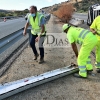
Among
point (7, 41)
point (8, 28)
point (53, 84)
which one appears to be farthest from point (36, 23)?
point (8, 28)

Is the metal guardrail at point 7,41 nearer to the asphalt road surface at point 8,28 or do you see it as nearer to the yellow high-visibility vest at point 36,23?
the yellow high-visibility vest at point 36,23

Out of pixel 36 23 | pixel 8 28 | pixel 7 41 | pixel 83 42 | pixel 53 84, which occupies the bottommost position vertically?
pixel 8 28

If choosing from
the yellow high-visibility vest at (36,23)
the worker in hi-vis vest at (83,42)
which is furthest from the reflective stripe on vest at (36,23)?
the worker in hi-vis vest at (83,42)

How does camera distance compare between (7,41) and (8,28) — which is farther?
(8,28)

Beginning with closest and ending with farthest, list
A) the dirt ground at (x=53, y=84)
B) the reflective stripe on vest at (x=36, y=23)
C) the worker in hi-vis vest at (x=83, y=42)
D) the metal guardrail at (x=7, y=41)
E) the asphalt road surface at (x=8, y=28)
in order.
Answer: the dirt ground at (x=53, y=84)
the worker in hi-vis vest at (x=83, y=42)
the reflective stripe on vest at (x=36, y=23)
the metal guardrail at (x=7, y=41)
the asphalt road surface at (x=8, y=28)

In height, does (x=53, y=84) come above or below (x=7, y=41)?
below

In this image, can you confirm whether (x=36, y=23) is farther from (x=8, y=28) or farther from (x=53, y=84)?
(x=8, y=28)

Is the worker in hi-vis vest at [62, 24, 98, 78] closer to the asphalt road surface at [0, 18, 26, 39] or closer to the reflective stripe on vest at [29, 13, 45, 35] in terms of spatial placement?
the reflective stripe on vest at [29, 13, 45, 35]

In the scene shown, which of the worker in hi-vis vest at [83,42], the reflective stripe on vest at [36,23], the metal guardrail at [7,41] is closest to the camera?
the worker in hi-vis vest at [83,42]

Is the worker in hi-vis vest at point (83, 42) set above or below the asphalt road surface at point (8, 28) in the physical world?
above

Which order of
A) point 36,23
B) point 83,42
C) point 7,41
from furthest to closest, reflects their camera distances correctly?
1. point 7,41
2. point 36,23
3. point 83,42

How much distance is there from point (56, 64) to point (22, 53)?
192 centimetres

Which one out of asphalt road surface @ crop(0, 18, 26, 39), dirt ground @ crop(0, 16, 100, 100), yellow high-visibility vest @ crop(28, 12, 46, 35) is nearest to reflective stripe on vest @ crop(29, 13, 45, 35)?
yellow high-visibility vest @ crop(28, 12, 46, 35)

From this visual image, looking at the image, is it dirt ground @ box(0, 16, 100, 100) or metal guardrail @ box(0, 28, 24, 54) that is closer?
dirt ground @ box(0, 16, 100, 100)
